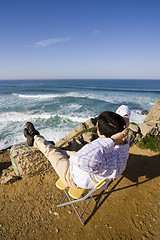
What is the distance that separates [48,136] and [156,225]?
8.76 meters

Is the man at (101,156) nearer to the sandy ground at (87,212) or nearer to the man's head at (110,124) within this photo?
the man's head at (110,124)

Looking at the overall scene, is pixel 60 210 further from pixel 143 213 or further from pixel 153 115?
pixel 153 115

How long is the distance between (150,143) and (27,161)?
4451 millimetres

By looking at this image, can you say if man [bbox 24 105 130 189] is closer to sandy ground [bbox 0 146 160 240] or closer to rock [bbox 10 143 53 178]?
sandy ground [bbox 0 146 160 240]

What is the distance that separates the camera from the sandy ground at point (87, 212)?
2490mm

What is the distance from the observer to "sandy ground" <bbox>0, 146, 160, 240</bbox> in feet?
8.17

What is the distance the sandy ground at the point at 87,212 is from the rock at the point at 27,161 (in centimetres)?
20

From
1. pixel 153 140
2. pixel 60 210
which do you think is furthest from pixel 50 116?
pixel 60 210

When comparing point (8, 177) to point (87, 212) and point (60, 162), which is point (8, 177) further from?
point (87, 212)

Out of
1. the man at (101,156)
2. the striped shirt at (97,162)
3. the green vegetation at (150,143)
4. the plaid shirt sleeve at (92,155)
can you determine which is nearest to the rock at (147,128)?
the green vegetation at (150,143)

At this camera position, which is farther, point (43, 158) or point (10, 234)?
point (43, 158)

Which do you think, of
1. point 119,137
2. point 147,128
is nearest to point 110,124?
point 119,137

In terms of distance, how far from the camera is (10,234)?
2.52 m

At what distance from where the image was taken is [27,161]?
149 inches
